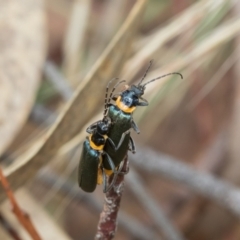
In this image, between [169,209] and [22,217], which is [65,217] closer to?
[169,209]

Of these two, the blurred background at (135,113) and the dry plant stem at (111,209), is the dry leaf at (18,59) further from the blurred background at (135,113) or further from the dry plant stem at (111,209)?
the dry plant stem at (111,209)

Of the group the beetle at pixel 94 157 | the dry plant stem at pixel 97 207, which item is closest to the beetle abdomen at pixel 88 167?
the beetle at pixel 94 157

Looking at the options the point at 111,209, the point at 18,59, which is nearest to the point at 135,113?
the point at 18,59

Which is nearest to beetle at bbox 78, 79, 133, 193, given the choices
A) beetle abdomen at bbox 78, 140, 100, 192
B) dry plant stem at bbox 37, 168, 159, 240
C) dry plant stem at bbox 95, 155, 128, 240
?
beetle abdomen at bbox 78, 140, 100, 192

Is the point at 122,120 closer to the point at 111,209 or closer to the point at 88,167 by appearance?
the point at 88,167

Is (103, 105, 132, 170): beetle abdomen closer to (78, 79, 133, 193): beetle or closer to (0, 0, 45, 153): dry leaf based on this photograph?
(78, 79, 133, 193): beetle

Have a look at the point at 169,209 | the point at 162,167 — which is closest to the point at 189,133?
the point at 169,209
